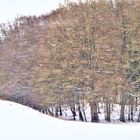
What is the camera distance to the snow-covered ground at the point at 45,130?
10.9 metres

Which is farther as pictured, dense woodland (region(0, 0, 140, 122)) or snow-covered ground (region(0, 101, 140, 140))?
dense woodland (region(0, 0, 140, 122))

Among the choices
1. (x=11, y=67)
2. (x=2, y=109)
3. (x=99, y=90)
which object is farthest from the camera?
(x=11, y=67)

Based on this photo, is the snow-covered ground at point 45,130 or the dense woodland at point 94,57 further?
the dense woodland at point 94,57

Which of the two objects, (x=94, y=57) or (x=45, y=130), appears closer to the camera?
(x=45, y=130)

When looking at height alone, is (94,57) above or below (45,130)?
above

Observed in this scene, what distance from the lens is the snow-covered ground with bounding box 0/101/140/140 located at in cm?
1091

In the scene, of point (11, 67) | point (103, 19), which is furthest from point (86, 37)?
point (11, 67)

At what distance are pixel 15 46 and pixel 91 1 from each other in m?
12.2

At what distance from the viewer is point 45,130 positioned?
1160cm

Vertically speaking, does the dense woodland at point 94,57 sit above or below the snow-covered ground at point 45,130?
above

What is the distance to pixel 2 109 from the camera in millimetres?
13477

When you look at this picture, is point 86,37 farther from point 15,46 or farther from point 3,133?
point 3,133

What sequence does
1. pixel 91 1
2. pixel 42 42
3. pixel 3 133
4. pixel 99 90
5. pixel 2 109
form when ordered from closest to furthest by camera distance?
1. pixel 3 133
2. pixel 2 109
3. pixel 99 90
4. pixel 91 1
5. pixel 42 42

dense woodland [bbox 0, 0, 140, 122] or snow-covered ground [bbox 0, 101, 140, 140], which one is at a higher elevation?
dense woodland [bbox 0, 0, 140, 122]
